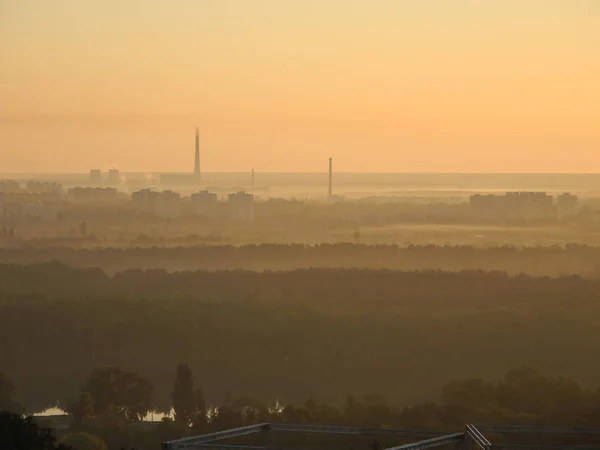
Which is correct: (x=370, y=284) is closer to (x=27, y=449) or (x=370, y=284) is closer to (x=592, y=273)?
(x=592, y=273)

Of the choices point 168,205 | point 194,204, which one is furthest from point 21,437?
point 194,204

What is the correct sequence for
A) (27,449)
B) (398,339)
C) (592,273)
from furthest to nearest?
1. (592,273)
2. (398,339)
3. (27,449)

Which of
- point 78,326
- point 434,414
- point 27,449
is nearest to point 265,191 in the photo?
point 78,326

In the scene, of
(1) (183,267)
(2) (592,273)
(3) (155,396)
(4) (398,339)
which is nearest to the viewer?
(3) (155,396)

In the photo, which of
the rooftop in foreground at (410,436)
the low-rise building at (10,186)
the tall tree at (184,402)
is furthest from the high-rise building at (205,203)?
the rooftop in foreground at (410,436)

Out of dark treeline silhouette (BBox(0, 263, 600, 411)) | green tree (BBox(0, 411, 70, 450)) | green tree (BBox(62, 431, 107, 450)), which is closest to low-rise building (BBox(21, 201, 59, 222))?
dark treeline silhouette (BBox(0, 263, 600, 411))

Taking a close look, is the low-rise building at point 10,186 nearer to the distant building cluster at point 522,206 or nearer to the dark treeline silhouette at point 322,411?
the dark treeline silhouette at point 322,411
